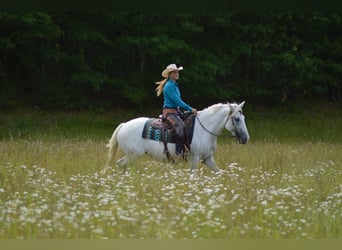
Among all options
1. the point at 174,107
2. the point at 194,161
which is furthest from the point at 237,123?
the point at 174,107

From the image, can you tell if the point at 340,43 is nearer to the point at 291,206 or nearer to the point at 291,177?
the point at 291,177

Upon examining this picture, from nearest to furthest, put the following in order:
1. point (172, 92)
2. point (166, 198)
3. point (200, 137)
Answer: point (166, 198) < point (172, 92) < point (200, 137)

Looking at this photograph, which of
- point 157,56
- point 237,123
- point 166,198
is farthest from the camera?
point 157,56

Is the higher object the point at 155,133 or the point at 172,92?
the point at 172,92

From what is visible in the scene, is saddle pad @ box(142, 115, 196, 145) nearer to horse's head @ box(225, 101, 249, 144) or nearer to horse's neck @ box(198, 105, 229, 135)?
horse's neck @ box(198, 105, 229, 135)

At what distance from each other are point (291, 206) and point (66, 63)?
2071 centimetres

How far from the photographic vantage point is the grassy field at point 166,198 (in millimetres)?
6031

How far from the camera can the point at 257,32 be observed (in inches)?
1164

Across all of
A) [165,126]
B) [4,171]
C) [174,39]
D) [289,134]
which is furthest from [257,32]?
[4,171]

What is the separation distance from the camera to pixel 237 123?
11.1 meters

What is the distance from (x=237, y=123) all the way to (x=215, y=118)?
41 cm

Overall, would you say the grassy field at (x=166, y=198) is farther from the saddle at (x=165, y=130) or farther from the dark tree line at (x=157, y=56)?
the dark tree line at (x=157, y=56)

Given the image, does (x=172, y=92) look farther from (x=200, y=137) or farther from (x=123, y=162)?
(x=123, y=162)

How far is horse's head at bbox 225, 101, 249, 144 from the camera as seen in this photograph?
11.1m
